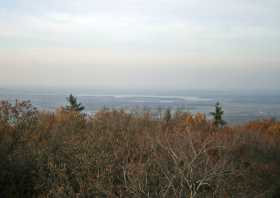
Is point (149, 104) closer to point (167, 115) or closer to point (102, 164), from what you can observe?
point (167, 115)

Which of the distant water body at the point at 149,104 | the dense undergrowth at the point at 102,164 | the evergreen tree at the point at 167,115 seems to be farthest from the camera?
the distant water body at the point at 149,104

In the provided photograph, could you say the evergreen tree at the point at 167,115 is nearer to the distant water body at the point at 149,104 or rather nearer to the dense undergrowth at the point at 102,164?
the distant water body at the point at 149,104

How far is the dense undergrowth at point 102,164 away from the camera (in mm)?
10414

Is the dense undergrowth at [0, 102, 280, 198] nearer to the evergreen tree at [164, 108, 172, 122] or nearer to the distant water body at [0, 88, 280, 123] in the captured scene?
Answer: the distant water body at [0, 88, 280, 123]

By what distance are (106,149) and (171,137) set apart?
707cm

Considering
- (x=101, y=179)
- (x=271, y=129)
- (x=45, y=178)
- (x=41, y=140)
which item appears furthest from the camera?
(x=271, y=129)

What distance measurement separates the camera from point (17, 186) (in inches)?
536

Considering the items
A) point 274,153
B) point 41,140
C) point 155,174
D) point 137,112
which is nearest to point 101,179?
point 155,174

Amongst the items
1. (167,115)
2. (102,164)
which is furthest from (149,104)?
(102,164)

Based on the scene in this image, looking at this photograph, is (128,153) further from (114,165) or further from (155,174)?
(155,174)

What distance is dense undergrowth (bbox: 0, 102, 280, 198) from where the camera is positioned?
1041 centimetres

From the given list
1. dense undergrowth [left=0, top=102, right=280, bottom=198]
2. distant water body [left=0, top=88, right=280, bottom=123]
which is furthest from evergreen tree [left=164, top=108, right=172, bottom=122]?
dense undergrowth [left=0, top=102, right=280, bottom=198]

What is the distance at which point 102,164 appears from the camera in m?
11.7

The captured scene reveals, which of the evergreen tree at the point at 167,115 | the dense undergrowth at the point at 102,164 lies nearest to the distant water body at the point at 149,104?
the evergreen tree at the point at 167,115
